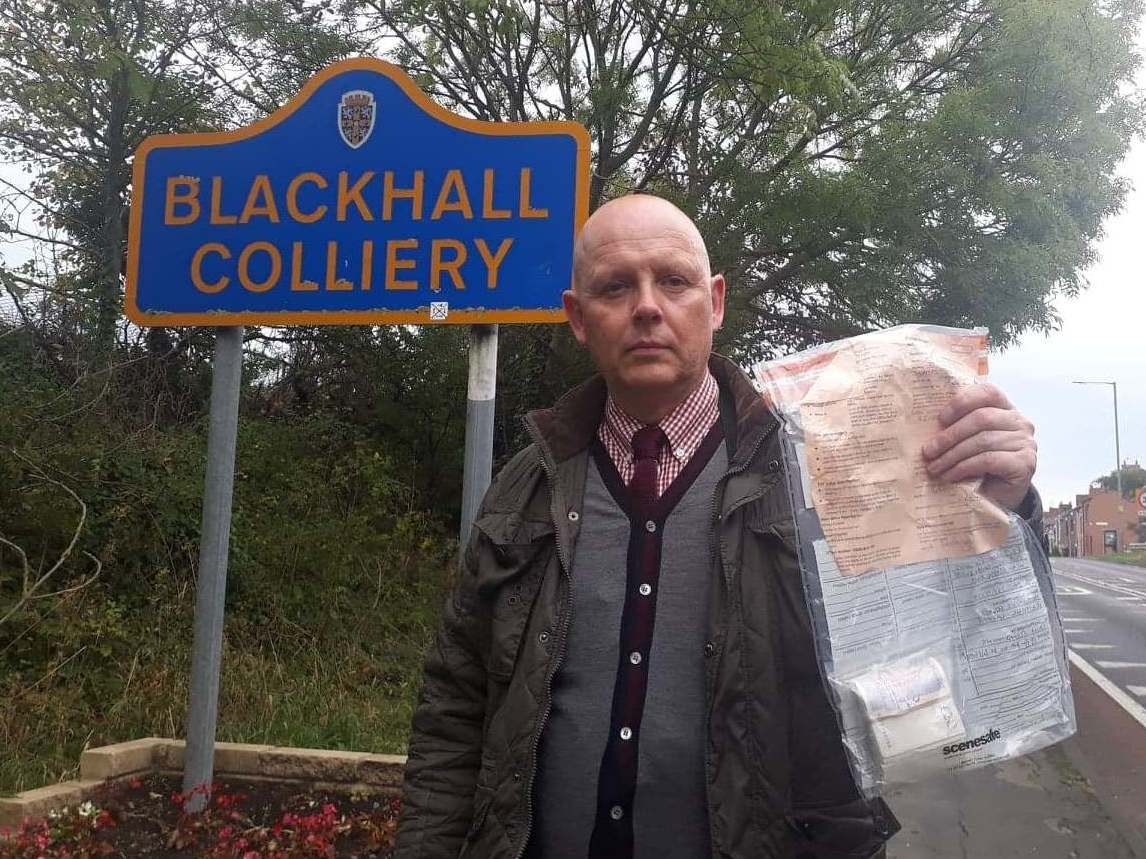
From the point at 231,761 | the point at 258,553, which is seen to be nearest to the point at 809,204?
the point at 258,553

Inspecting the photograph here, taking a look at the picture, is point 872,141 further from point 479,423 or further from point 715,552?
point 715,552

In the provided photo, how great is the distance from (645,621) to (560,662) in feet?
0.51

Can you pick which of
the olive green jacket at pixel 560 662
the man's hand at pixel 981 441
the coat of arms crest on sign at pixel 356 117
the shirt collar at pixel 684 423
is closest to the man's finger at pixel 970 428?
the man's hand at pixel 981 441

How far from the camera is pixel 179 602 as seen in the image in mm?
6207

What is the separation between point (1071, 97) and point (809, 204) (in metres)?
3.42

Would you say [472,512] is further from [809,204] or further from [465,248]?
[809,204]

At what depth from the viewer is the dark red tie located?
1631 millimetres

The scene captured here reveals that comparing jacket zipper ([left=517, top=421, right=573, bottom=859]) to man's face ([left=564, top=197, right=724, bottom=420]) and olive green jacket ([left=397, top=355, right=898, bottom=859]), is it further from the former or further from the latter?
man's face ([left=564, top=197, right=724, bottom=420])

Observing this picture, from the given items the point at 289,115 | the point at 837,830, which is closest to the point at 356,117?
the point at 289,115

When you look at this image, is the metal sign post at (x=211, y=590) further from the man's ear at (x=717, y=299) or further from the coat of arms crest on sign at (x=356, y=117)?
the man's ear at (x=717, y=299)

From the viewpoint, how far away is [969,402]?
4.24 feet

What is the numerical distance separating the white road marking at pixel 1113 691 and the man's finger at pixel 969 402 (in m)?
7.86

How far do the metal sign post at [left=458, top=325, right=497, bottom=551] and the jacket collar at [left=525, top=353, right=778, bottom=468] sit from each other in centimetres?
138

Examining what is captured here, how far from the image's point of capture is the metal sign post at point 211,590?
144 inches
